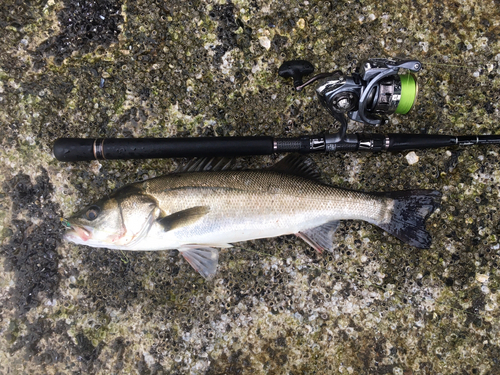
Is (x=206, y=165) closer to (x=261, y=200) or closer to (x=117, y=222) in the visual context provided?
(x=261, y=200)

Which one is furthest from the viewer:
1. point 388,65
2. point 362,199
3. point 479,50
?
point 479,50

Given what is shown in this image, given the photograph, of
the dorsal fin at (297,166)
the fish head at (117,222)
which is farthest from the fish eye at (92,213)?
the dorsal fin at (297,166)

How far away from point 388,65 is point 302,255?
1.56 meters

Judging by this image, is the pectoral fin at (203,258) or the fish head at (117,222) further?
the pectoral fin at (203,258)

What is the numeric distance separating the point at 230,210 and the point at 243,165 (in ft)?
1.64

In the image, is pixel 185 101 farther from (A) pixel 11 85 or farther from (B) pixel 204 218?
(A) pixel 11 85

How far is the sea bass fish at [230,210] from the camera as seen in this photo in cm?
225

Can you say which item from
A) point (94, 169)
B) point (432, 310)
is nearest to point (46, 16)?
point (94, 169)

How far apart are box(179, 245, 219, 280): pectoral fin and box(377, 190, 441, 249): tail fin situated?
1323 mm

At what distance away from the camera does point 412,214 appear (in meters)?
2.43

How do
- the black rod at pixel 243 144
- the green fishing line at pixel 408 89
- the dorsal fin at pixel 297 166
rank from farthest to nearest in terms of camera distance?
the dorsal fin at pixel 297 166 → the black rod at pixel 243 144 → the green fishing line at pixel 408 89

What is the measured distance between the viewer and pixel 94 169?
262cm

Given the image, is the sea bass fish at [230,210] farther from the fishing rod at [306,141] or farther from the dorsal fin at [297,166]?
the fishing rod at [306,141]

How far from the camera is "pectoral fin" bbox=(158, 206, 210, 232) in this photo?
87.7 inches
